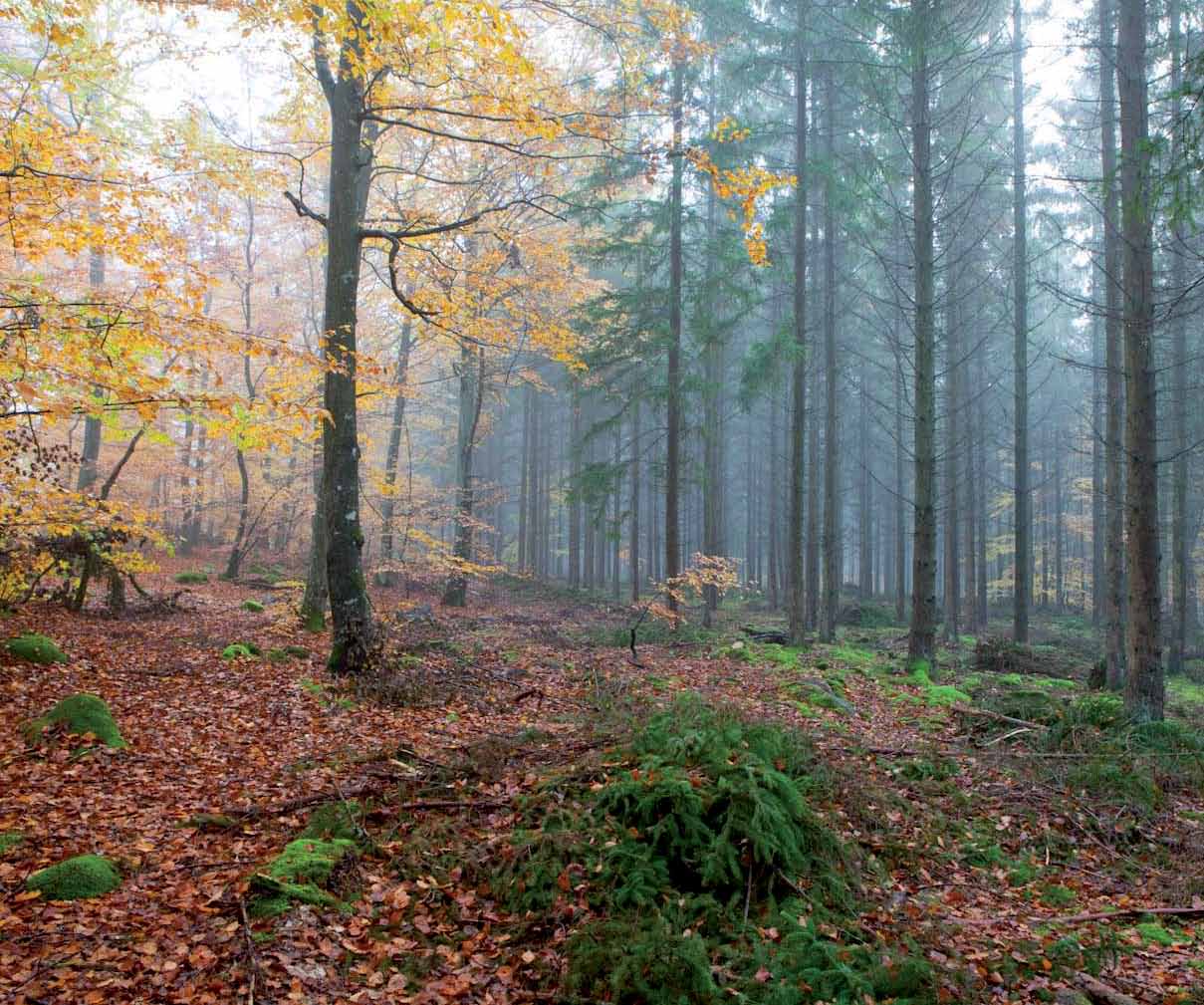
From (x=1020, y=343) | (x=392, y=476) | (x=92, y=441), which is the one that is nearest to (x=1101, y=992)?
(x=1020, y=343)

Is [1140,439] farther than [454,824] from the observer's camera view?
Yes

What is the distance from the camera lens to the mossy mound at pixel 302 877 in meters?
3.69

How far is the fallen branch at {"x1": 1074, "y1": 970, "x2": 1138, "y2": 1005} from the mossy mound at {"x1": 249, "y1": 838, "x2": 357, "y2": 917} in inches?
154

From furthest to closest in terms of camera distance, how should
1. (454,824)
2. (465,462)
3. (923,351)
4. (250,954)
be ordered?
(465,462) < (923,351) < (454,824) < (250,954)

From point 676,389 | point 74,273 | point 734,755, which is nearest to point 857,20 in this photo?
point 676,389

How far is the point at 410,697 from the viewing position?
309 inches

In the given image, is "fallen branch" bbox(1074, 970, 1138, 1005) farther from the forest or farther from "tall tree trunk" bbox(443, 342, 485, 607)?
"tall tree trunk" bbox(443, 342, 485, 607)

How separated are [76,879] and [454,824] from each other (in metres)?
2.08

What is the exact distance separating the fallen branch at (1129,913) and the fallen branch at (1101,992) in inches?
25.3

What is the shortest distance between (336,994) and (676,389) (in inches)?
537

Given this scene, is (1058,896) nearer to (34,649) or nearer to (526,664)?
(526,664)

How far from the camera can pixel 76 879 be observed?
3688 mm

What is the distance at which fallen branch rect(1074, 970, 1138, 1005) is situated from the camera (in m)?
3.35

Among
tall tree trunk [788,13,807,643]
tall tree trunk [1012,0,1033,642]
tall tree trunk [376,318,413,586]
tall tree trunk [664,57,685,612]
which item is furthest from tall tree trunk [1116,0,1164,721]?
tall tree trunk [376,318,413,586]
